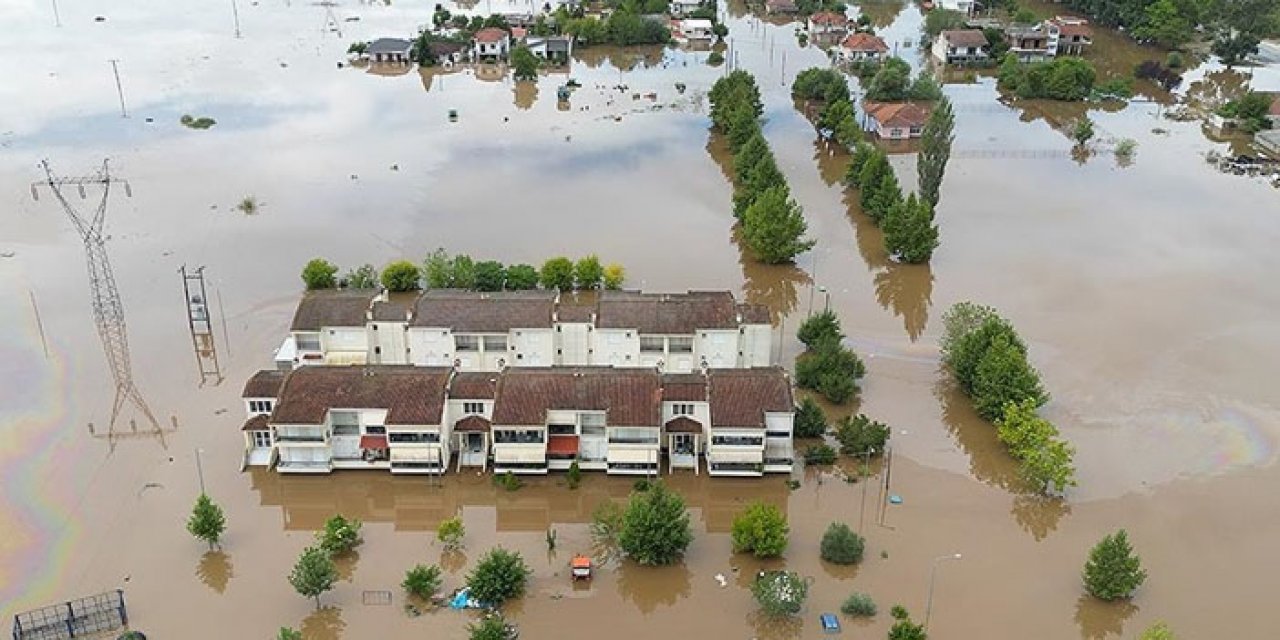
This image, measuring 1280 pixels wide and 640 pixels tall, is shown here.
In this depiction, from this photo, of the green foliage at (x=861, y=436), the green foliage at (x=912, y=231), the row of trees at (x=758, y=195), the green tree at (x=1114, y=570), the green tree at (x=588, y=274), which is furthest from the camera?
the green foliage at (x=912, y=231)

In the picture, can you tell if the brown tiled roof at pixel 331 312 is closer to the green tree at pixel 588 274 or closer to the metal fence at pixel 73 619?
the green tree at pixel 588 274

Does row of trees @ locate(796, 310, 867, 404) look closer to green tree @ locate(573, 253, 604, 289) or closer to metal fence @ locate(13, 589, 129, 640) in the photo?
green tree @ locate(573, 253, 604, 289)

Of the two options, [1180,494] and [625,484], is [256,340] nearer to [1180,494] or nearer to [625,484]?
[625,484]

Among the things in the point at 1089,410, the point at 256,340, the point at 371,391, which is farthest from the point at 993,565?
the point at 256,340

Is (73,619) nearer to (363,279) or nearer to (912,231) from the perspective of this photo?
(363,279)

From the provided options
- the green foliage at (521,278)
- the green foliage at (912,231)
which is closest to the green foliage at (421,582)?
the green foliage at (521,278)

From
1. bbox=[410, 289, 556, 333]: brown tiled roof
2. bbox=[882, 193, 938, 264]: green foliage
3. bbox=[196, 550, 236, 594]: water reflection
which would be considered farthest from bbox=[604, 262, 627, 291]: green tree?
bbox=[196, 550, 236, 594]: water reflection
